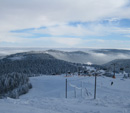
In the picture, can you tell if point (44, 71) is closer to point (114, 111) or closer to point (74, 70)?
point (74, 70)

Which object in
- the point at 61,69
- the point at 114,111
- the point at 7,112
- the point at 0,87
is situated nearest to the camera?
the point at 7,112

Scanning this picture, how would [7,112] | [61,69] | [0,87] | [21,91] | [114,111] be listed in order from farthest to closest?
[61,69], [0,87], [21,91], [114,111], [7,112]

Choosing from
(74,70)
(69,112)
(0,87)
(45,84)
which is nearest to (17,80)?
(0,87)

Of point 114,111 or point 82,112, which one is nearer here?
point 82,112

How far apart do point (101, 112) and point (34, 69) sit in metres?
99.8

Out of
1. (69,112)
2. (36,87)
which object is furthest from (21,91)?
(69,112)

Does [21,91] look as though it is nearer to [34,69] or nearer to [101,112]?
[101,112]

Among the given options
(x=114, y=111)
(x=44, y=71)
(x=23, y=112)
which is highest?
(x=23, y=112)

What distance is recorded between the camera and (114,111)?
13.4 m

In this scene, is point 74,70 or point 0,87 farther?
point 74,70

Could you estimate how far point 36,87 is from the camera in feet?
182

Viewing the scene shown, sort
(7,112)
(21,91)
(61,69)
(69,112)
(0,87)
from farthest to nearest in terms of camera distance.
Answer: (61,69) → (0,87) → (21,91) → (69,112) → (7,112)

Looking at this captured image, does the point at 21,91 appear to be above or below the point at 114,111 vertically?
below

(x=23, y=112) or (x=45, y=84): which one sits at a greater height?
(x=23, y=112)
